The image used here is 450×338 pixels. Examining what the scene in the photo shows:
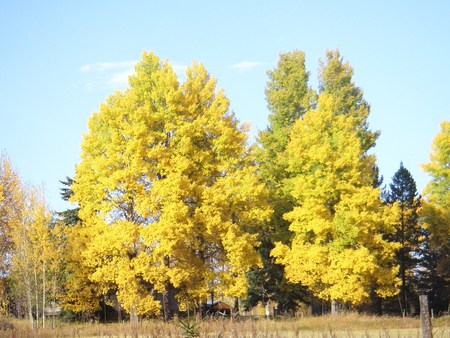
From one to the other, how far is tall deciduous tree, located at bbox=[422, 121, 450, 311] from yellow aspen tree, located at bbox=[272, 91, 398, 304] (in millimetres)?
14390

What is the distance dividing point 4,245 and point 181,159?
1878 centimetres

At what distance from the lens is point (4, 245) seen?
42.3 meters

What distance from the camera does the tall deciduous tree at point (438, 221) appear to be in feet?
156

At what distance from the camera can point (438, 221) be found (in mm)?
49625

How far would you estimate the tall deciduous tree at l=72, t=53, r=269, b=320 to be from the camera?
2950cm

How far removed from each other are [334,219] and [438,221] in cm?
2014

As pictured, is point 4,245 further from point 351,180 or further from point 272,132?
point 351,180

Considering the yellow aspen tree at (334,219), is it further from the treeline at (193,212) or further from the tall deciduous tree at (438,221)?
the tall deciduous tree at (438,221)

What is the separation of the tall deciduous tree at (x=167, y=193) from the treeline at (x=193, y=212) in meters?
0.07

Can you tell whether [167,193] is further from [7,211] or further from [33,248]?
[7,211]

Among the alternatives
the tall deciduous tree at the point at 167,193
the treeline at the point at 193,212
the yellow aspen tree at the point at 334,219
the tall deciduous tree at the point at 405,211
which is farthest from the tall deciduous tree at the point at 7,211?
the tall deciduous tree at the point at 405,211

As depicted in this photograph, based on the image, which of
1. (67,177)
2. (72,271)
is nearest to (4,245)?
(67,177)

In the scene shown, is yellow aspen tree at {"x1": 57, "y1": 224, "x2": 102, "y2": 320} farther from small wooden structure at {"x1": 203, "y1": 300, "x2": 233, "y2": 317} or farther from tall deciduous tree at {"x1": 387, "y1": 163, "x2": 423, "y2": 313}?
tall deciduous tree at {"x1": 387, "y1": 163, "x2": 423, "y2": 313}

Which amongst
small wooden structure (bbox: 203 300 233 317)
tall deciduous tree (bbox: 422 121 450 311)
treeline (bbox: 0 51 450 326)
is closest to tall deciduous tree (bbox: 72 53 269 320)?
treeline (bbox: 0 51 450 326)
